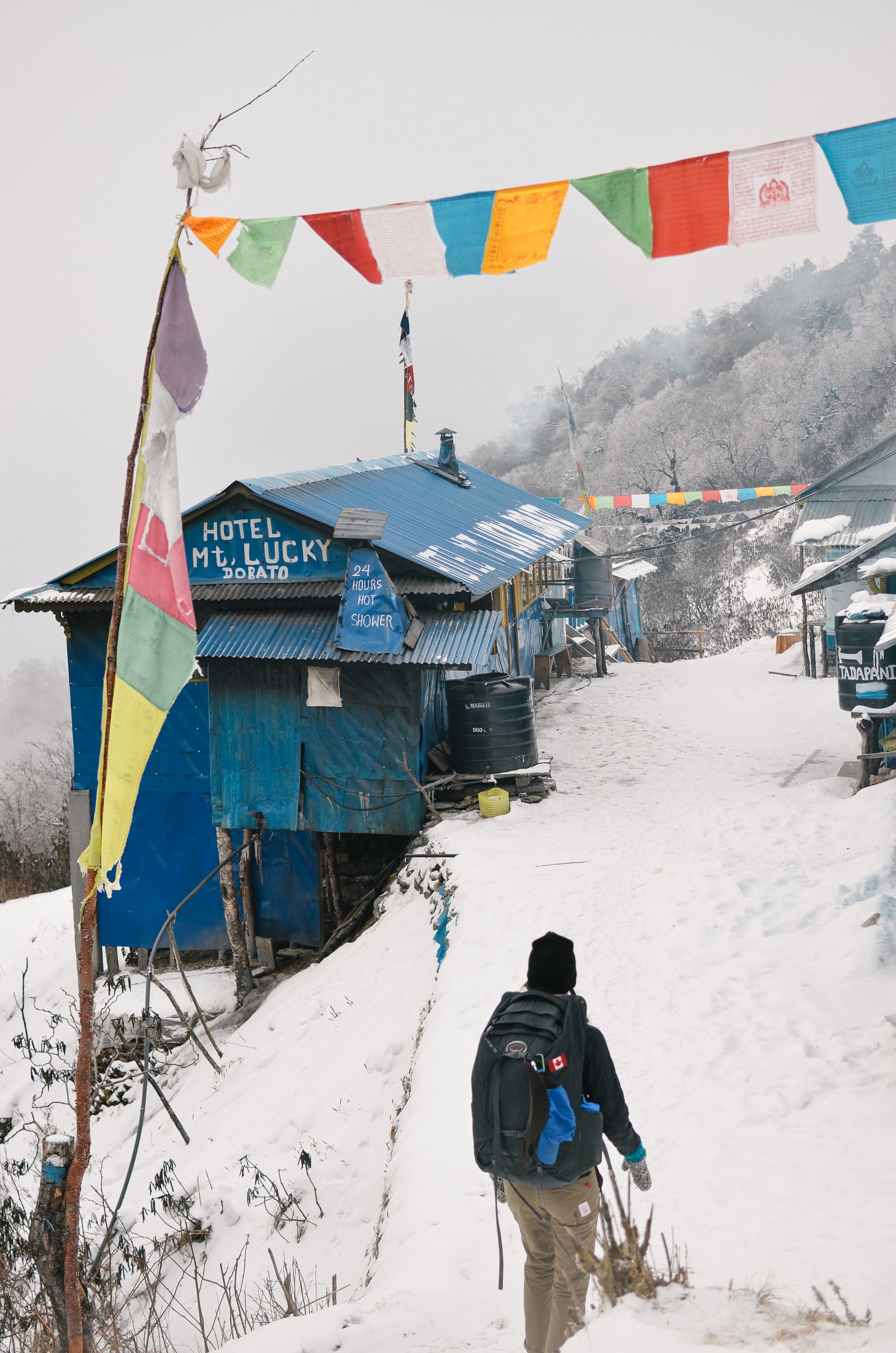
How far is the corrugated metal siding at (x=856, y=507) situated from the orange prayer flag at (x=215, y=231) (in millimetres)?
19387

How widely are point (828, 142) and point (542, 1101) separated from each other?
7973 mm

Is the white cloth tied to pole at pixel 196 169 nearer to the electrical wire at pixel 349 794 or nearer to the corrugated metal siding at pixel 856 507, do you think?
the electrical wire at pixel 349 794

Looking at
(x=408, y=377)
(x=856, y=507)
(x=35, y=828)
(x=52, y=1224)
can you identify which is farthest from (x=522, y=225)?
(x=35, y=828)

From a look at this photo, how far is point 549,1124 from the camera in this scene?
3633mm

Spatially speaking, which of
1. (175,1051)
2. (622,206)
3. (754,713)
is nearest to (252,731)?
(175,1051)

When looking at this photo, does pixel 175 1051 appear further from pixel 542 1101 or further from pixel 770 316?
pixel 770 316

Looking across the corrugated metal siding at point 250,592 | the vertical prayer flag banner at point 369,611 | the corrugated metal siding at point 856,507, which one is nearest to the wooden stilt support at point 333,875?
the vertical prayer flag banner at point 369,611

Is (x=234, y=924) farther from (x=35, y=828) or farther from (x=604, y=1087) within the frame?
(x=35, y=828)

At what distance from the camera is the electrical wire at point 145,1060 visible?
5.04 metres

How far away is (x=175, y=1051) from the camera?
1186 centimetres

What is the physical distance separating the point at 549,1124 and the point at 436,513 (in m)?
12.7

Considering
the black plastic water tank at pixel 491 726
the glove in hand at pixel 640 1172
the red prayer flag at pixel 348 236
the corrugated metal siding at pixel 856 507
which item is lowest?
the glove in hand at pixel 640 1172

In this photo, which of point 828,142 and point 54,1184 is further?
point 828,142

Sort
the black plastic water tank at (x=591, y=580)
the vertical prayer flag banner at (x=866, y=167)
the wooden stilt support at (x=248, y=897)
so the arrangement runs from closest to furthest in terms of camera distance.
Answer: the vertical prayer flag banner at (x=866, y=167) < the wooden stilt support at (x=248, y=897) < the black plastic water tank at (x=591, y=580)
